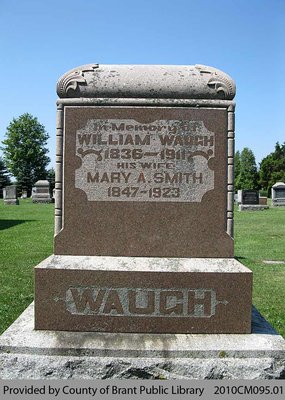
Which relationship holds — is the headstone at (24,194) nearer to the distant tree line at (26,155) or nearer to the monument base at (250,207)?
the distant tree line at (26,155)

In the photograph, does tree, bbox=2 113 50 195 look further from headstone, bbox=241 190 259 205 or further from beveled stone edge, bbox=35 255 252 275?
beveled stone edge, bbox=35 255 252 275

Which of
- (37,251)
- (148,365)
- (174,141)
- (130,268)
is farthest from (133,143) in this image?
(37,251)

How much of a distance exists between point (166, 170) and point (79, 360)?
1763 mm

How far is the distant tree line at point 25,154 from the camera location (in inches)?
2162

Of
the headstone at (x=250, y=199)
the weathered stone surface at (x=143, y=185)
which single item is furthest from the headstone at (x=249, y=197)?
the weathered stone surface at (x=143, y=185)

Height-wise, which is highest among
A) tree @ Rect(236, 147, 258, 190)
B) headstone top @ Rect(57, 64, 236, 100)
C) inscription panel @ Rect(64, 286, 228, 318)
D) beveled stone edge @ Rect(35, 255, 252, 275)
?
tree @ Rect(236, 147, 258, 190)

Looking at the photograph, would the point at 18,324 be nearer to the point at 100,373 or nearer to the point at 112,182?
the point at 100,373

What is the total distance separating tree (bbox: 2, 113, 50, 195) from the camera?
182 feet

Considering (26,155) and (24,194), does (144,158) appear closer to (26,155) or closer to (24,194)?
(24,194)

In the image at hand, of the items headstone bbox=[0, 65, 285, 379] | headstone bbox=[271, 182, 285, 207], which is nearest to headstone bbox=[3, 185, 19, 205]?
headstone bbox=[271, 182, 285, 207]

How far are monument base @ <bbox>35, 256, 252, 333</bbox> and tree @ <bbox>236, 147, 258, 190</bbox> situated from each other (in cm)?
6457

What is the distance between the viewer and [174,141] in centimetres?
356

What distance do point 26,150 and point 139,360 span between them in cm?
5658

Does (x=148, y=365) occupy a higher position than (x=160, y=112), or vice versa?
(x=160, y=112)
